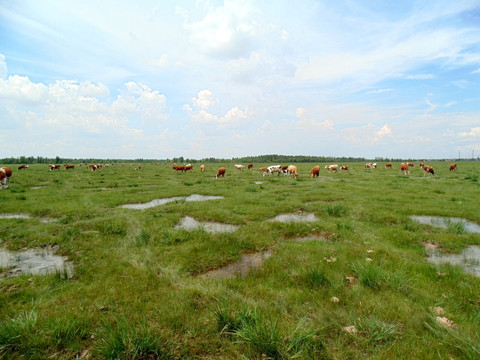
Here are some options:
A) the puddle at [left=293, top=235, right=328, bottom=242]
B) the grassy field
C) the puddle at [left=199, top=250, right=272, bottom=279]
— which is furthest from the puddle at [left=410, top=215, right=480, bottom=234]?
the puddle at [left=199, top=250, right=272, bottom=279]

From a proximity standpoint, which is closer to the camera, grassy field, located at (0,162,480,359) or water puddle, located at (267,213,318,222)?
grassy field, located at (0,162,480,359)

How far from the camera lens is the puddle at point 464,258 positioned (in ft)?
18.3

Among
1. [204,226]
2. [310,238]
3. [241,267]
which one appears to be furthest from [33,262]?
[310,238]

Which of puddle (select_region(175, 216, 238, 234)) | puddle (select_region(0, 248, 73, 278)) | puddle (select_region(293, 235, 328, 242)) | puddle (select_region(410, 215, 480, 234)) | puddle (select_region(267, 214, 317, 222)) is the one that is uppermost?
puddle (select_region(410, 215, 480, 234))

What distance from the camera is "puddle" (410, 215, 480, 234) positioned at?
8.87 meters

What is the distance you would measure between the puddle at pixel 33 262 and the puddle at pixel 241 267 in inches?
130

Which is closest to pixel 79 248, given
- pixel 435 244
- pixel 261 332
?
pixel 261 332

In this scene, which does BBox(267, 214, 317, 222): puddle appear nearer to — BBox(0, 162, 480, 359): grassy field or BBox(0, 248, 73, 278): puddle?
BBox(0, 162, 480, 359): grassy field

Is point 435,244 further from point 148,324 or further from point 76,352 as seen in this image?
point 76,352

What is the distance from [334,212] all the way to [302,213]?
1503 mm

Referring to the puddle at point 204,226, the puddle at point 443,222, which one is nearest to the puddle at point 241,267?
the puddle at point 204,226

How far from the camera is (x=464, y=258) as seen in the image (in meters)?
6.14

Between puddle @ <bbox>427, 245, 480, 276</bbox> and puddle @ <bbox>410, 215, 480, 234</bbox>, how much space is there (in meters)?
2.48

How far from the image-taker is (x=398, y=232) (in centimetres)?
809
